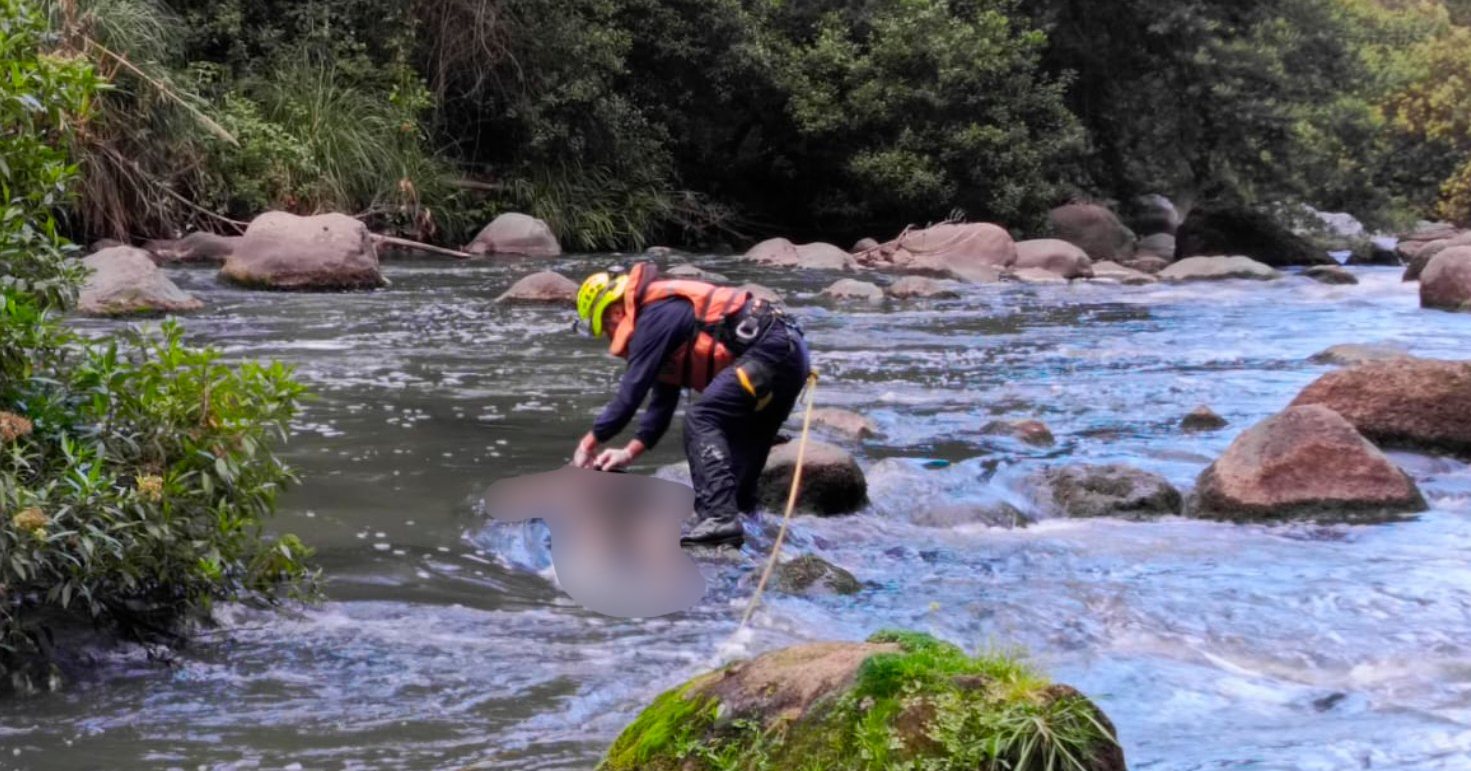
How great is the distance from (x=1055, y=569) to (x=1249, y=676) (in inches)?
56.8

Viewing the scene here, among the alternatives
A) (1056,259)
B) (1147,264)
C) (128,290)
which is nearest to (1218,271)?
(1056,259)

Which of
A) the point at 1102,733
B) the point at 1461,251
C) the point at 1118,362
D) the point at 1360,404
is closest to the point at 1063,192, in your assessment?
the point at 1461,251

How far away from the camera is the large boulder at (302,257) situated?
15.5 metres

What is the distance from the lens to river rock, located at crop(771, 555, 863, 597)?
19.4ft

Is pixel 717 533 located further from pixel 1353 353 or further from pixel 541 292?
pixel 541 292

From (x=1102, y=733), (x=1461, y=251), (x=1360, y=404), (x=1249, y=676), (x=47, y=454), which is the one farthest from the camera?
(x=1461, y=251)

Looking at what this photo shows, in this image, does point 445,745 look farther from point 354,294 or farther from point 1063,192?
point 1063,192

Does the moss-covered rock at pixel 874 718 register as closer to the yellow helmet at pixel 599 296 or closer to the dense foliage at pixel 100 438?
the dense foliage at pixel 100 438

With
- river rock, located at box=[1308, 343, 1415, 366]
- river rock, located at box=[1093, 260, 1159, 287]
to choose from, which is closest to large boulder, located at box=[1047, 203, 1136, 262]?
river rock, located at box=[1093, 260, 1159, 287]

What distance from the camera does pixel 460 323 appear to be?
44.9 ft

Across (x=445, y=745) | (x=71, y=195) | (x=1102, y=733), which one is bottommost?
(x=445, y=745)

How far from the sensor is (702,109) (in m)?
26.6

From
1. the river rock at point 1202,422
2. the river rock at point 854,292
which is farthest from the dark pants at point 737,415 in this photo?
the river rock at point 854,292

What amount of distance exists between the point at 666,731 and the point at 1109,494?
15.3ft
